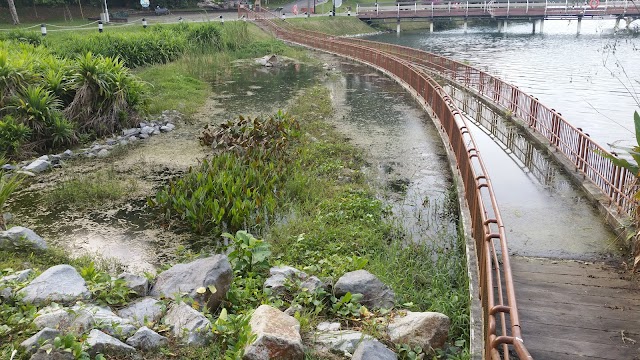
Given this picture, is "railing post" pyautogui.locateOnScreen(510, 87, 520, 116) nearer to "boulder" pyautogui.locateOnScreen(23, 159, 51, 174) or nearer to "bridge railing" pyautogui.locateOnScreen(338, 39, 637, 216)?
"bridge railing" pyautogui.locateOnScreen(338, 39, 637, 216)

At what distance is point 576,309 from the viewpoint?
619 centimetres

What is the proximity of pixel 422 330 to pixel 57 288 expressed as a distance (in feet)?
12.9

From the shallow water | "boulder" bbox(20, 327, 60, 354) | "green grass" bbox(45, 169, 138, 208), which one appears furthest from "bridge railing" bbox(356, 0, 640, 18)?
"boulder" bbox(20, 327, 60, 354)

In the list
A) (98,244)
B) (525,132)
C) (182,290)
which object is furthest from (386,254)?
(525,132)

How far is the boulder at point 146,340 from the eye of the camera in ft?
16.6

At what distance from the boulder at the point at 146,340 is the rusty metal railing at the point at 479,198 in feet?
9.75

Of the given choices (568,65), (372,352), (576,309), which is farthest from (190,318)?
(568,65)

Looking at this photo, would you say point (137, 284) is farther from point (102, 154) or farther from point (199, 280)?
point (102, 154)

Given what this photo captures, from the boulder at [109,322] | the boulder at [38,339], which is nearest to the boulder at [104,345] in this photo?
the boulder at [109,322]

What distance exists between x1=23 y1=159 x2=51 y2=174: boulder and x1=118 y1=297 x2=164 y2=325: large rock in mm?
7824

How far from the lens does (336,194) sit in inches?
419

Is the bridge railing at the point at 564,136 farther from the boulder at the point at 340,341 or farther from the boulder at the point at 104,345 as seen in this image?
the boulder at the point at 104,345

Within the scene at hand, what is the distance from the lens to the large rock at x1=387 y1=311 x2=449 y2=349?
566cm

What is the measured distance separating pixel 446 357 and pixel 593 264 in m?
2.97
